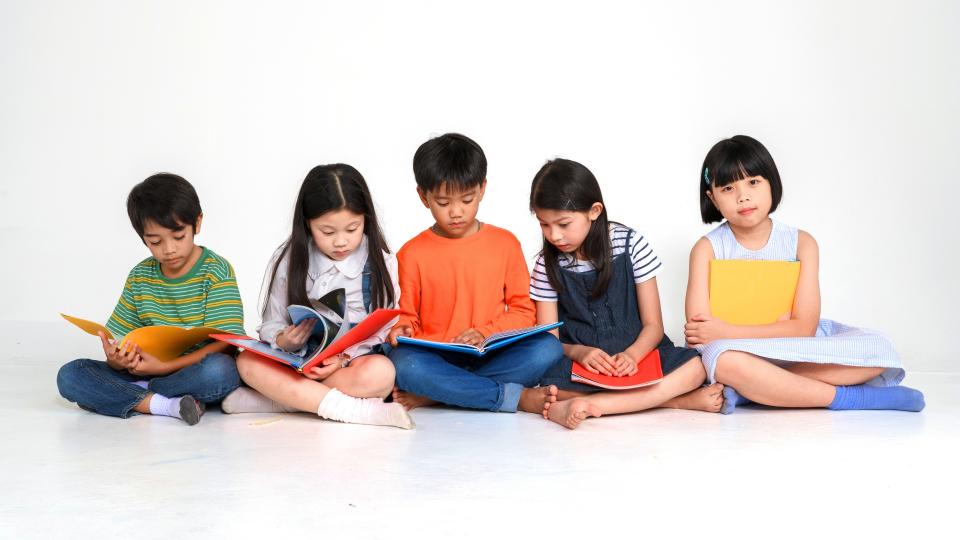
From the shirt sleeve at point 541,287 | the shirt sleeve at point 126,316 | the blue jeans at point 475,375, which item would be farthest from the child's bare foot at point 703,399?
the shirt sleeve at point 126,316

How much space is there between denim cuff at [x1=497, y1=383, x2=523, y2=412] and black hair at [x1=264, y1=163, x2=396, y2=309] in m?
0.43

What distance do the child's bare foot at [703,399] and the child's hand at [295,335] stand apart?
3.65 ft

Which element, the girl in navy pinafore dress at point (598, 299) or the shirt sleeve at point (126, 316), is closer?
the girl in navy pinafore dress at point (598, 299)

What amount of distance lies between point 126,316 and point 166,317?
0.14 metres

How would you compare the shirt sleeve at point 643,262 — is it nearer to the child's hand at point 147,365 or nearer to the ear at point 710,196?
the ear at point 710,196

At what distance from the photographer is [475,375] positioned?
3.05 m

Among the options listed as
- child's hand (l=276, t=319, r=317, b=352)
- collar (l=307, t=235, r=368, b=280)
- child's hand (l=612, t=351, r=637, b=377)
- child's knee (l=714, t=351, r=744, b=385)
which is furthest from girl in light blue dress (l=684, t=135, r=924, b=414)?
child's hand (l=276, t=319, r=317, b=352)

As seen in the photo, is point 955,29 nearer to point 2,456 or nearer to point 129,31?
point 129,31

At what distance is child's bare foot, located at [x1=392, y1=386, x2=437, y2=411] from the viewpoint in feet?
9.93

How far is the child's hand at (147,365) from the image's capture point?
114 inches

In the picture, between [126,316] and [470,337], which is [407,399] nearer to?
[470,337]

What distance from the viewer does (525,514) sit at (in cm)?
191

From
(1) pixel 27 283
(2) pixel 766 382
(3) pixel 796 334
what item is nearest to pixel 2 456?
(2) pixel 766 382

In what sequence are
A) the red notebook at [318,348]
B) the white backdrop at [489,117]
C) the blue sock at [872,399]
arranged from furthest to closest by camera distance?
the white backdrop at [489,117], the blue sock at [872,399], the red notebook at [318,348]
